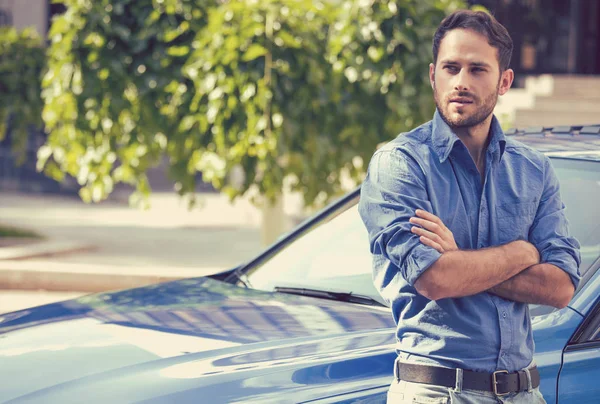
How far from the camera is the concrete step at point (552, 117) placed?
47.0ft

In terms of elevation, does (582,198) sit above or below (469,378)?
above

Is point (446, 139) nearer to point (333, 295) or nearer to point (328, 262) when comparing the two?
point (333, 295)

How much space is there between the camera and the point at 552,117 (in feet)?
47.9

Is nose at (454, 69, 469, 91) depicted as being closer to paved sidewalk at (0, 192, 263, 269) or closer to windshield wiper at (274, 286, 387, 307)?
windshield wiper at (274, 286, 387, 307)

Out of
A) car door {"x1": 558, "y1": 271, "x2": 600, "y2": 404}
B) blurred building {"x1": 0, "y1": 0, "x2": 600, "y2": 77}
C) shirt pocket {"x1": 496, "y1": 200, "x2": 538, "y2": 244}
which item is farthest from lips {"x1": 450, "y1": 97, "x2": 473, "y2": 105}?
blurred building {"x1": 0, "y1": 0, "x2": 600, "y2": 77}

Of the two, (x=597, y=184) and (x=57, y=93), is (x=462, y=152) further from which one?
(x=57, y=93)

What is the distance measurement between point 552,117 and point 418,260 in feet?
41.6

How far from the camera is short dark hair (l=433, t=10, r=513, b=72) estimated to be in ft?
8.44

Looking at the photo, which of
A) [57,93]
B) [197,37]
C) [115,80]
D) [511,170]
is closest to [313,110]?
[197,37]

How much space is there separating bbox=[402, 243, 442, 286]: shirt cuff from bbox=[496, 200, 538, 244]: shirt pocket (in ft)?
0.79

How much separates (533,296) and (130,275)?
6331 millimetres

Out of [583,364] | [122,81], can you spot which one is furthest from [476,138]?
[122,81]

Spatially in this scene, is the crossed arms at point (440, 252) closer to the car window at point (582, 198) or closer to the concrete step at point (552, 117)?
the car window at point (582, 198)

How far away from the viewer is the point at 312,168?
27.6 feet
